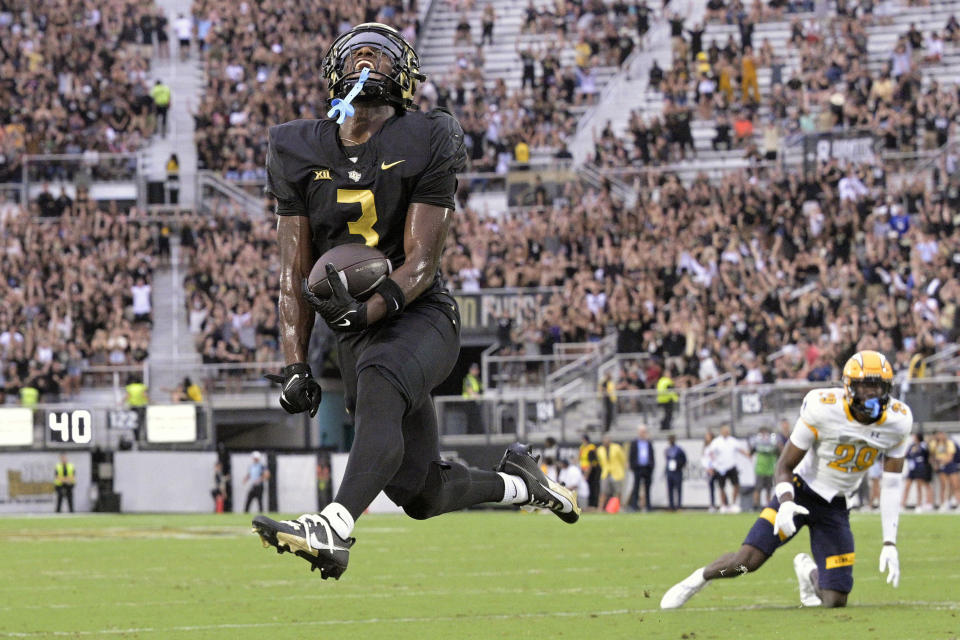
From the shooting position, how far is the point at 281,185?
621 cm

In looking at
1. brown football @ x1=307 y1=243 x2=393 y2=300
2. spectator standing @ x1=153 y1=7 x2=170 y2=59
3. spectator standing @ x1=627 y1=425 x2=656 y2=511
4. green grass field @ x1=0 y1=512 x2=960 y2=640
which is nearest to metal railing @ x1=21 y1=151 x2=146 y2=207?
spectator standing @ x1=153 y1=7 x2=170 y2=59

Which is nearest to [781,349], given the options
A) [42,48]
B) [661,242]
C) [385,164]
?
[661,242]

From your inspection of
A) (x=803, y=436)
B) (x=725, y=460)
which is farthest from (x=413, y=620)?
(x=725, y=460)

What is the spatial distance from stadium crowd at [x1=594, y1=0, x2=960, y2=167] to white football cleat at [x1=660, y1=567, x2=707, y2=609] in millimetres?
23851

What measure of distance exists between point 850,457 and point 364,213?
4.61 metres

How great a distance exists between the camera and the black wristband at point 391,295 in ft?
19.6

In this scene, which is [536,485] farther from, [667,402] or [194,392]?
[194,392]

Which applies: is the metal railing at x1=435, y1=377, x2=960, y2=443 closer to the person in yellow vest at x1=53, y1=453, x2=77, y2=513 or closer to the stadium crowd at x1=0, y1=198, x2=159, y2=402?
the person in yellow vest at x1=53, y1=453, x2=77, y2=513

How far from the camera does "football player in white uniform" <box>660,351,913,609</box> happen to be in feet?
31.2

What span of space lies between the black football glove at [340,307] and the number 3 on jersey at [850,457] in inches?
181

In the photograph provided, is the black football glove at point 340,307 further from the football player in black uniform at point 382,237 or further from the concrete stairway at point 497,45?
the concrete stairway at point 497,45

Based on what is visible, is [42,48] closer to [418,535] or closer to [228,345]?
[228,345]

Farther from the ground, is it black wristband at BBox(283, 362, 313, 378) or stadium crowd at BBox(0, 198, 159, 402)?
black wristband at BBox(283, 362, 313, 378)

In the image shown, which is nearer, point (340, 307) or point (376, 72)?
point (340, 307)
